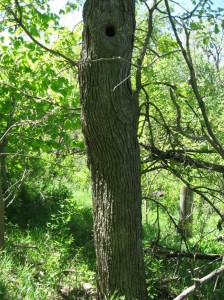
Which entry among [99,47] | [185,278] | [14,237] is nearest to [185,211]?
[185,278]

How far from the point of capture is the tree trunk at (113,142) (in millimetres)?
3193

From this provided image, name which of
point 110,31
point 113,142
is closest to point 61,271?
point 113,142

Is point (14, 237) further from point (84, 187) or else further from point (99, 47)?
point (84, 187)

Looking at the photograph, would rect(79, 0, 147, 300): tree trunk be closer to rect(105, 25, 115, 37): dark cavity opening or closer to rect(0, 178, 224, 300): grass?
rect(105, 25, 115, 37): dark cavity opening

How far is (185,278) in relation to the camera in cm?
483

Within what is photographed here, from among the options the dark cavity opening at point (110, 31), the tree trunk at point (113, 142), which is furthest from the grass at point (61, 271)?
the dark cavity opening at point (110, 31)

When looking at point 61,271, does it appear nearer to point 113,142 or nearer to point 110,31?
point 113,142

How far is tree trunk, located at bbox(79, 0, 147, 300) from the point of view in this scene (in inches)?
126

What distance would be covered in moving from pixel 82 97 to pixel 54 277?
1889 millimetres

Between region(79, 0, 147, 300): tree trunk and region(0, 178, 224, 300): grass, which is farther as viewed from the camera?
region(0, 178, 224, 300): grass

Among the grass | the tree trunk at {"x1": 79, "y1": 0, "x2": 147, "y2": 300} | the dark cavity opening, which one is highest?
the dark cavity opening

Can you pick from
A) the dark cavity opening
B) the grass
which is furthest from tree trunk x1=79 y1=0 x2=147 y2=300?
the grass

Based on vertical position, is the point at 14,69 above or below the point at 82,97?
above

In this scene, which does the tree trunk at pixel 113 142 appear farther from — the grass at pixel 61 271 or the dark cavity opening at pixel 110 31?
the grass at pixel 61 271
